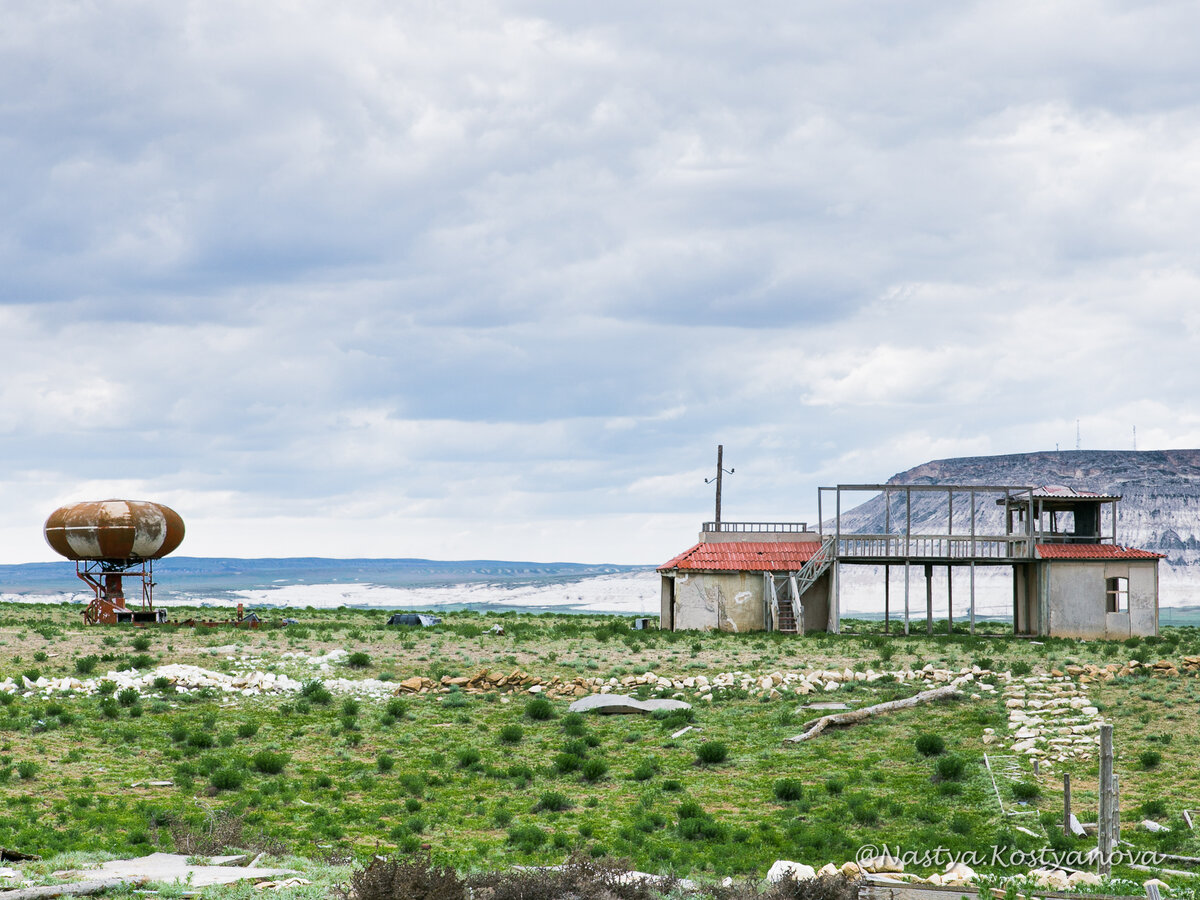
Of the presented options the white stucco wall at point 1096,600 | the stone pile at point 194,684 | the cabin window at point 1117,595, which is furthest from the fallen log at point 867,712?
the cabin window at point 1117,595

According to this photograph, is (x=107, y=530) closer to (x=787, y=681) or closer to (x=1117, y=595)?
Answer: (x=787, y=681)

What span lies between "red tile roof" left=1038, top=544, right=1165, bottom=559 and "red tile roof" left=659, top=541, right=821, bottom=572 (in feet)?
28.5

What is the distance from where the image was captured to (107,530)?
48.0 meters

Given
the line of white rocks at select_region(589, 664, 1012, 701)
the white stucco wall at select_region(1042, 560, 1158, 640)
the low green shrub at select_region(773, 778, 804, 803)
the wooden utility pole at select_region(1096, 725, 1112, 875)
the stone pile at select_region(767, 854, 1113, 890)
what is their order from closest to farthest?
the stone pile at select_region(767, 854, 1113, 890), the wooden utility pole at select_region(1096, 725, 1112, 875), the low green shrub at select_region(773, 778, 804, 803), the line of white rocks at select_region(589, 664, 1012, 701), the white stucco wall at select_region(1042, 560, 1158, 640)

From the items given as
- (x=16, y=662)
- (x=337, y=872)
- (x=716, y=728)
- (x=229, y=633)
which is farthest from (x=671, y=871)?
(x=229, y=633)

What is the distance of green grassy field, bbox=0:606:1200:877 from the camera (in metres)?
16.2

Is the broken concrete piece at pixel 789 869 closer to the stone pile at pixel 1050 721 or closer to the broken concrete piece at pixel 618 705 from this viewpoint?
the stone pile at pixel 1050 721

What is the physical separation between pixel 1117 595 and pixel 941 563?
651cm

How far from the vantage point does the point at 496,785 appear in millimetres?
20062

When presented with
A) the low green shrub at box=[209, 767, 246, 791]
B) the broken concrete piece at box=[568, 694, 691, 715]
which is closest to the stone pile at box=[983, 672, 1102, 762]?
the broken concrete piece at box=[568, 694, 691, 715]

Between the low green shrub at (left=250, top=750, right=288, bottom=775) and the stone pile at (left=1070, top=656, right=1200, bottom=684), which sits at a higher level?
the stone pile at (left=1070, top=656, right=1200, bottom=684)

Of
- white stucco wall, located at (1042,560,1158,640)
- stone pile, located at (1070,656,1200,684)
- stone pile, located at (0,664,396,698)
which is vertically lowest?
stone pile, located at (0,664,396,698)

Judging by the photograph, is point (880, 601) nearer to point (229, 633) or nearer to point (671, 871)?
point (229, 633)

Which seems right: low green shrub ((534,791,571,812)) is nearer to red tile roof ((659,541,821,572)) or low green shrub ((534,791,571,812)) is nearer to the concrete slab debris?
the concrete slab debris
